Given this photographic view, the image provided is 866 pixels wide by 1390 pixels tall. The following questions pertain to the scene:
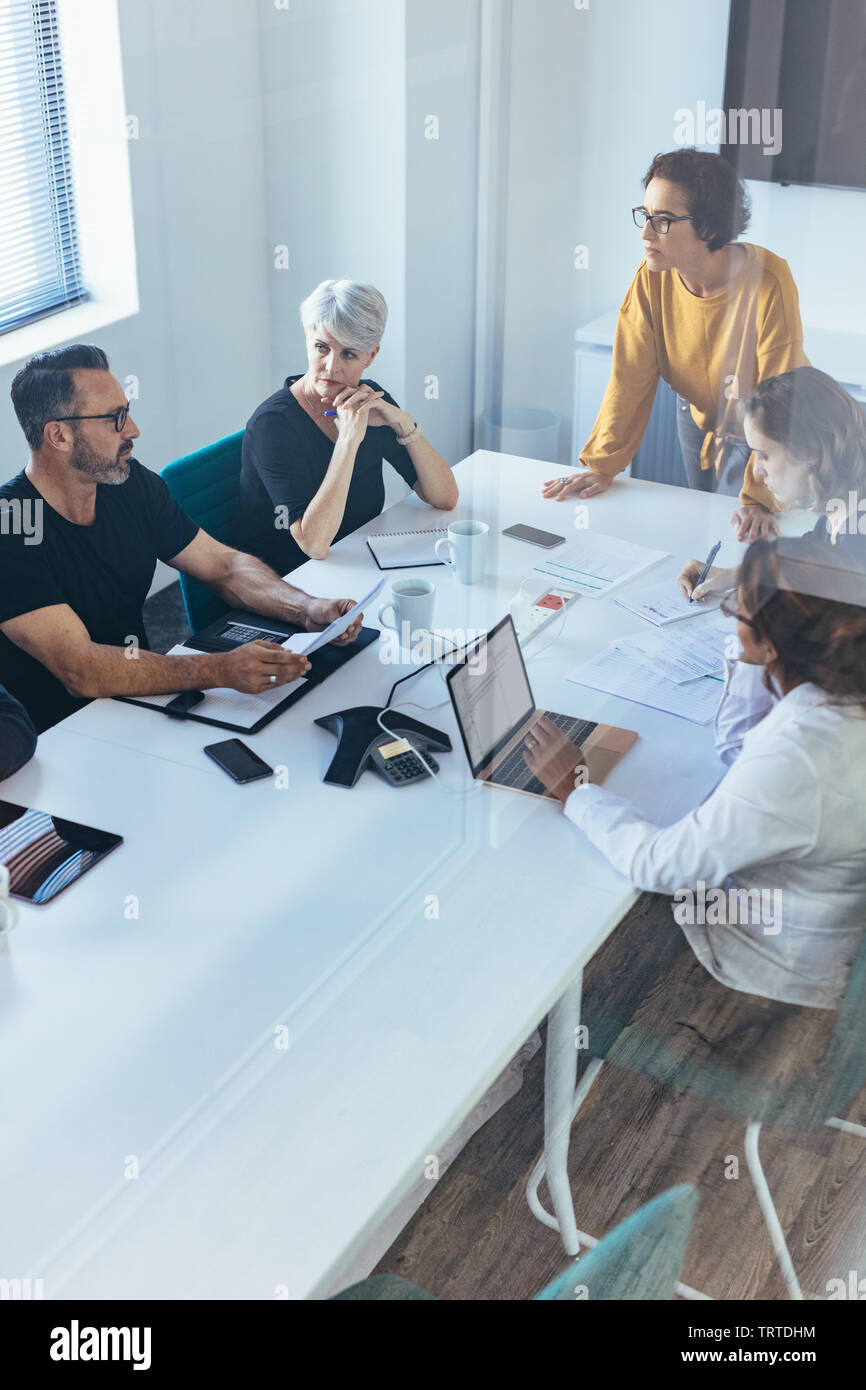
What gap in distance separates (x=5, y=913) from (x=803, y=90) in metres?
1.28

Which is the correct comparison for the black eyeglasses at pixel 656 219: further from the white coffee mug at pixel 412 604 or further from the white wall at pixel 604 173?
the white coffee mug at pixel 412 604

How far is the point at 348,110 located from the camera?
3.23m

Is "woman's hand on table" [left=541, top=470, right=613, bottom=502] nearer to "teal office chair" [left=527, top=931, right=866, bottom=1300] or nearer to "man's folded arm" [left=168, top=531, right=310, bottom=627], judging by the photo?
"man's folded arm" [left=168, top=531, right=310, bottom=627]

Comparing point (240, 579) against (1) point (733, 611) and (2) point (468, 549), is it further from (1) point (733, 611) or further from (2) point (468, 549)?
(1) point (733, 611)

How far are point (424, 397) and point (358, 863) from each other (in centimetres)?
173

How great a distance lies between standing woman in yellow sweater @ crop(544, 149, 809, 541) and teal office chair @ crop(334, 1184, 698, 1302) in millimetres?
744

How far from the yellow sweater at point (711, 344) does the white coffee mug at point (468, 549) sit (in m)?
0.45

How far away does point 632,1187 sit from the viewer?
1.58 metres

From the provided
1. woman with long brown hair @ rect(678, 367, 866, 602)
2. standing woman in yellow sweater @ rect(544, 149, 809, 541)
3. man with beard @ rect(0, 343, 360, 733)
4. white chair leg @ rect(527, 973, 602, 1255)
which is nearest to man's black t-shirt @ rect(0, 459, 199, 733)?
man with beard @ rect(0, 343, 360, 733)

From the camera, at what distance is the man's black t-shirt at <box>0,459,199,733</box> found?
2.00 m

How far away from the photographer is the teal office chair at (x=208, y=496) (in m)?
2.44

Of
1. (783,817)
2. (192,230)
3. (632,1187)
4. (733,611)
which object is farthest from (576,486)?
(192,230)

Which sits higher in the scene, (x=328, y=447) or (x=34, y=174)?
(x=34, y=174)

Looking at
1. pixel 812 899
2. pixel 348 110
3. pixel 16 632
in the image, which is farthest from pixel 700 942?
pixel 348 110
